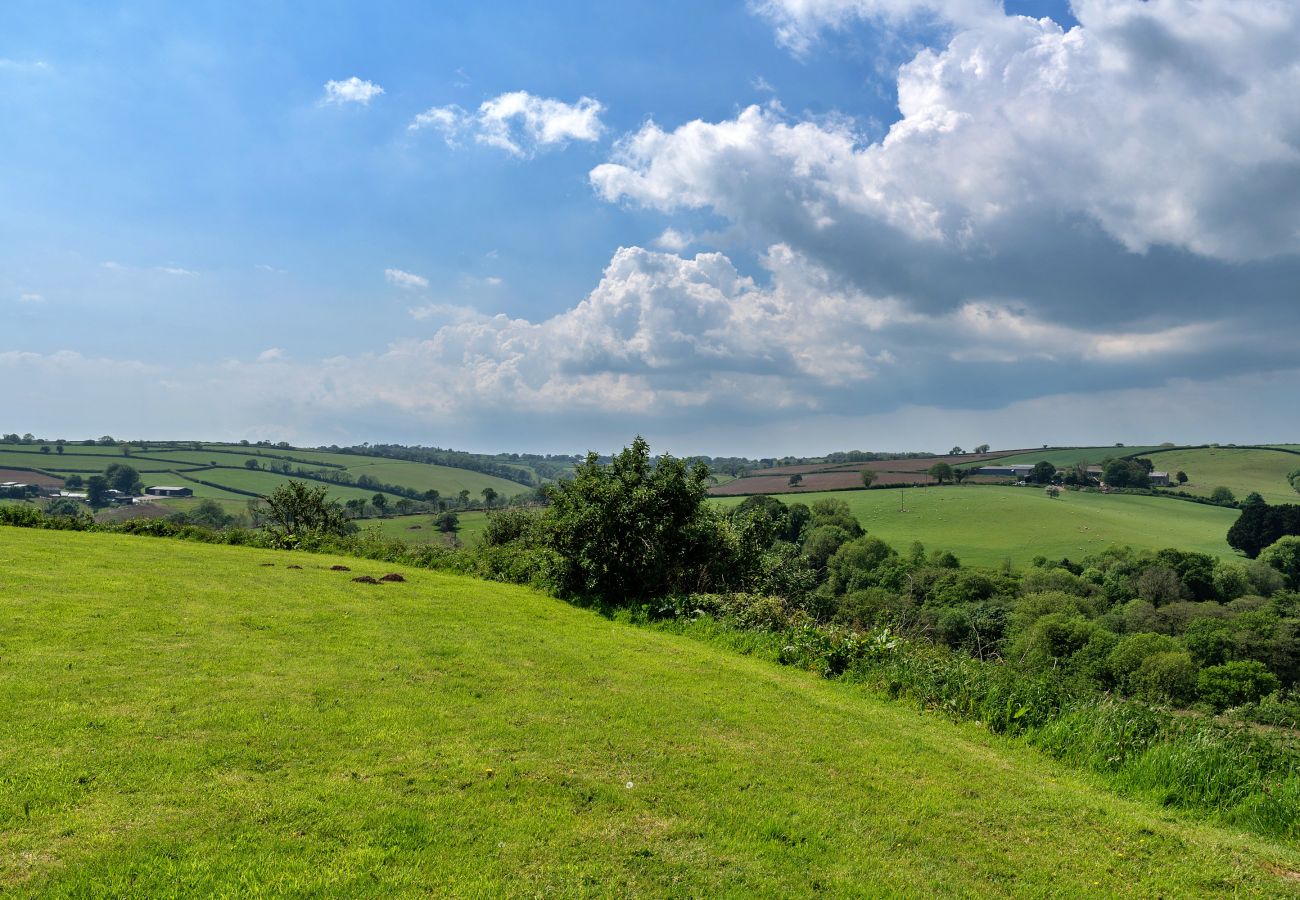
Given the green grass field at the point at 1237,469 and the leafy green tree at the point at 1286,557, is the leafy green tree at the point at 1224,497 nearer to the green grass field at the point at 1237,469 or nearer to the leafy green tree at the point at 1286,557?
the green grass field at the point at 1237,469

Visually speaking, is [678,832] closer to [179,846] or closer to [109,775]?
[179,846]

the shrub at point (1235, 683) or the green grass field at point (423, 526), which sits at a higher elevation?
the green grass field at point (423, 526)

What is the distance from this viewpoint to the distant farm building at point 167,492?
105 m

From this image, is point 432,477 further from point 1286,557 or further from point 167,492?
point 1286,557

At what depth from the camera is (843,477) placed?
155m

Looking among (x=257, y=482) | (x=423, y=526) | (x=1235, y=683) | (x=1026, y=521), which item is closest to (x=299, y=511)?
(x=423, y=526)

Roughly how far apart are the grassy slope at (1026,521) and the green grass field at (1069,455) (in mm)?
32498

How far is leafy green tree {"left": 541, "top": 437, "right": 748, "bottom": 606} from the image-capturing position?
20.5 m

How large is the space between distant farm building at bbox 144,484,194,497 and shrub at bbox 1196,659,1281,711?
132829 mm

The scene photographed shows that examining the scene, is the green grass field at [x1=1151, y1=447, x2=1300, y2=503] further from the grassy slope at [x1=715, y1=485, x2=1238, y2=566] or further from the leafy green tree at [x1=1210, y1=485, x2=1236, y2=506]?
the grassy slope at [x1=715, y1=485, x2=1238, y2=566]

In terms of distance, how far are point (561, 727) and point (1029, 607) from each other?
70.6 m

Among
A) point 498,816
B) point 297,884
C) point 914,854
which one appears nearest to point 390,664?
point 498,816

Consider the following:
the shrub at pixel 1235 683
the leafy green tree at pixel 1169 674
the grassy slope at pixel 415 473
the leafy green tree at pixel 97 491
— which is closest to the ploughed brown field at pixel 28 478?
the leafy green tree at pixel 97 491

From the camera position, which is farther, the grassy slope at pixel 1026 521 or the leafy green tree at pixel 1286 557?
the grassy slope at pixel 1026 521
